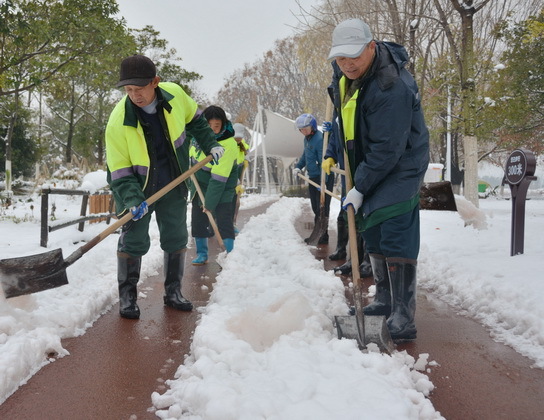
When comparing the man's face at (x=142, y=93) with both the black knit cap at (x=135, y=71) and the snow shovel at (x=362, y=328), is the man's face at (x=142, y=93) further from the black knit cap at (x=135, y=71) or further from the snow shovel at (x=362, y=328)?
the snow shovel at (x=362, y=328)

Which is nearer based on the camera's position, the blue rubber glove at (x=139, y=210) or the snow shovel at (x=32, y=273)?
the snow shovel at (x=32, y=273)

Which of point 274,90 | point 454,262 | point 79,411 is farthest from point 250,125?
point 79,411

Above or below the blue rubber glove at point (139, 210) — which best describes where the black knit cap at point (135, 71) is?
above

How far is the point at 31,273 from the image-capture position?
3.04 meters

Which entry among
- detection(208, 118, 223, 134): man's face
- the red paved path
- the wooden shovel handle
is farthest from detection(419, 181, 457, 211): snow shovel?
the wooden shovel handle

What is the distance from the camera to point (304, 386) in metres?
2.13

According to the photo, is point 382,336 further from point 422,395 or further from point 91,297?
point 91,297

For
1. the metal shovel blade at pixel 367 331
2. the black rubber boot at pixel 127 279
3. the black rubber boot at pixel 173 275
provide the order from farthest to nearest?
the black rubber boot at pixel 173 275, the black rubber boot at pixel 127 279, the metal shovel blade at pixel 367 331

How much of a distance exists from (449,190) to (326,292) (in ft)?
22.8

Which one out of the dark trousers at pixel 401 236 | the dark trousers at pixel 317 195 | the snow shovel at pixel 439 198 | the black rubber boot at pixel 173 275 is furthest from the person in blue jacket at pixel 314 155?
the dark trousers at pixel 401 236

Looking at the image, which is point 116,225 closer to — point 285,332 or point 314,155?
point 285,332

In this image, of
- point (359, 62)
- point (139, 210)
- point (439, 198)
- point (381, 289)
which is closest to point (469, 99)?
point (439, 198)

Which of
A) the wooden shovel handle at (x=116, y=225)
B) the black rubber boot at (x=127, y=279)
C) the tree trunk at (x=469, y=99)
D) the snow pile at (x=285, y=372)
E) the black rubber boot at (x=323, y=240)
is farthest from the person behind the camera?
the tree trunk at (x=469, y=99)

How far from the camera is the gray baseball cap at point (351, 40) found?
2902 millimetres
